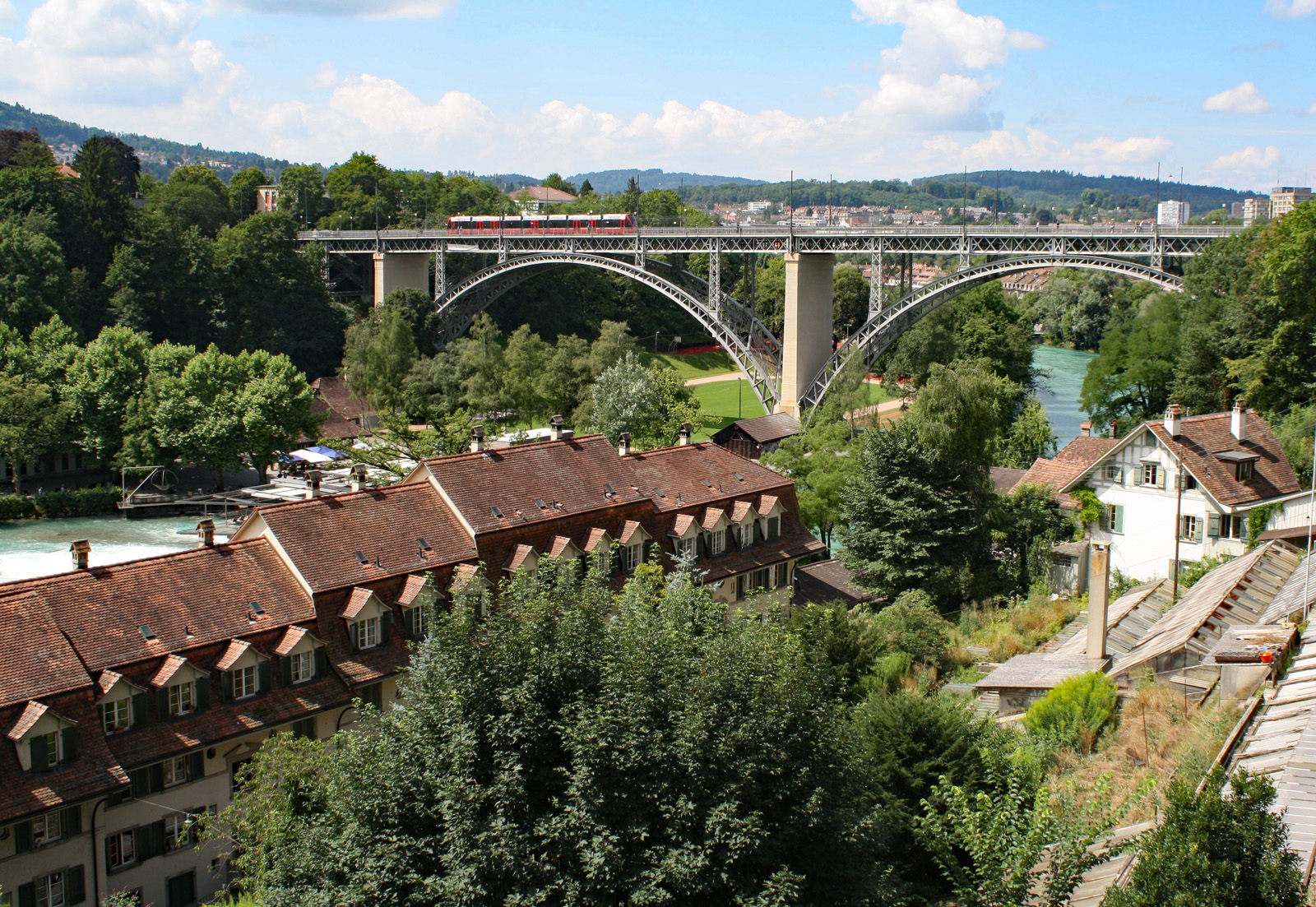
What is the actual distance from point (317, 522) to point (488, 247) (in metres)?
53.9

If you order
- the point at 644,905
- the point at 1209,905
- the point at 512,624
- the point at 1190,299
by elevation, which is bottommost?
the point at 644,905

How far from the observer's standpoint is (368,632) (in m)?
22.3

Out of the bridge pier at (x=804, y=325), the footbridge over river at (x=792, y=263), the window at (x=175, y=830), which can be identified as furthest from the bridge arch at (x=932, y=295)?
the window at (x=175, y=830)

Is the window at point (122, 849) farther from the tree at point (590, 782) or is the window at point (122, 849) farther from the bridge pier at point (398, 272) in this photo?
the bridge pier at point (398, 272)

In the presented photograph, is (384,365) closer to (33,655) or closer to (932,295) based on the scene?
(932,295)

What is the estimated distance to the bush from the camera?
16.9 m

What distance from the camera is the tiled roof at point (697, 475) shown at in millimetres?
28219

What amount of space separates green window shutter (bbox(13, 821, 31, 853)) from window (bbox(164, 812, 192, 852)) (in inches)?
89.9

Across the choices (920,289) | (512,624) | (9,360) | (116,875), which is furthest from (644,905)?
(9,360)

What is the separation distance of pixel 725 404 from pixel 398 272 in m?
24.2

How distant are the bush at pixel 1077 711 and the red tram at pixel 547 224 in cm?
5320

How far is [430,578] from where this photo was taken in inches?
585

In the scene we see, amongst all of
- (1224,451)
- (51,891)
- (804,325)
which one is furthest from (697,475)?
(804,325)

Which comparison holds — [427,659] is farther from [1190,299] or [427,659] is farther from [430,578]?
[1190,299]
